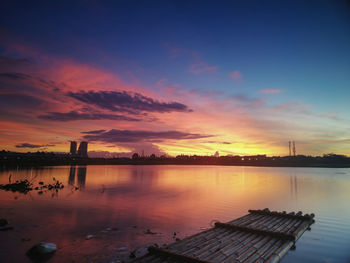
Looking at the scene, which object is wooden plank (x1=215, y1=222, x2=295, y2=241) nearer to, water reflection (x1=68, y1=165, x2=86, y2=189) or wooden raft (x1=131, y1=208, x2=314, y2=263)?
wooden raft (x1=131, y1=208, x2=314, y2=263)

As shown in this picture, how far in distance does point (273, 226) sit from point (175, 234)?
8.50 m

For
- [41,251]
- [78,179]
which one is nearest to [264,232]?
[41,251]

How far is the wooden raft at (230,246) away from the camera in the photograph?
1073cm

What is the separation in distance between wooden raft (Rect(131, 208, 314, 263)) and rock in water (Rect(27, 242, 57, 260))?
745cm

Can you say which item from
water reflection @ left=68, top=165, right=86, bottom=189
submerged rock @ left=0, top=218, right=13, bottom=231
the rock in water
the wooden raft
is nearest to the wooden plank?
the wooden raft

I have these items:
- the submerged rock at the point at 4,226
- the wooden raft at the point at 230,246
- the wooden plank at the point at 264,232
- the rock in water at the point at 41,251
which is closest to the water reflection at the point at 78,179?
the submerged rock at the point at 4,226

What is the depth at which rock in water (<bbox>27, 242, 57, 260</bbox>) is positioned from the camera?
13648 millimetres

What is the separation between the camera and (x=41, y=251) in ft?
45.8

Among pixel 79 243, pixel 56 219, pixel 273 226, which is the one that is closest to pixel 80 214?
pixel 56 219

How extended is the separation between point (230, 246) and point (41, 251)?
12.5m

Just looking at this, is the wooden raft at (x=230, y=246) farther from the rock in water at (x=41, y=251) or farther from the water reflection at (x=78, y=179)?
the water reflection at (x=78, y=179)

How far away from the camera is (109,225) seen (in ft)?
68.2

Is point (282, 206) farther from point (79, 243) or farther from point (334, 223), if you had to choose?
point (79, 243)

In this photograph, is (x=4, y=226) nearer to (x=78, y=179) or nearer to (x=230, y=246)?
(x=230, y=246)
